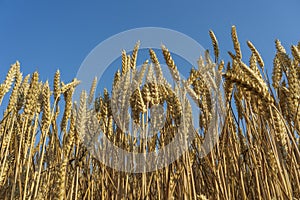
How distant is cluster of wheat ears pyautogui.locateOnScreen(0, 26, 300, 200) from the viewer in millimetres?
915

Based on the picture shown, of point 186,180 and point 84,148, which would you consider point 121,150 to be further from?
point 186,180

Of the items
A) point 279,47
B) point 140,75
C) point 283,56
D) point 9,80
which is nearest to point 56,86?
point 9,80

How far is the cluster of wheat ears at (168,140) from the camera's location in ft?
3.00

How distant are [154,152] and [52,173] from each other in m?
0.54

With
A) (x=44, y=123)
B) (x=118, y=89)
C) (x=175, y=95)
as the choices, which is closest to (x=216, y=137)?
(x=175, y=95)

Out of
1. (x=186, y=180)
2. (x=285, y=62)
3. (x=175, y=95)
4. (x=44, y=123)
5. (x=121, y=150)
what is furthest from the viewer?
(x=285, y=62)

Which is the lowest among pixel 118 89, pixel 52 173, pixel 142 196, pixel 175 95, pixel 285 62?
pixel 142 196

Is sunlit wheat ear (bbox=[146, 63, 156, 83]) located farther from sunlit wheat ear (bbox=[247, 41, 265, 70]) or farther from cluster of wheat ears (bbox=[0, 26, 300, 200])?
sunlit wheat ear (bbox=[247, 41, 265, 70])

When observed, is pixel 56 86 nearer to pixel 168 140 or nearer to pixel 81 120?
pixel 81 120

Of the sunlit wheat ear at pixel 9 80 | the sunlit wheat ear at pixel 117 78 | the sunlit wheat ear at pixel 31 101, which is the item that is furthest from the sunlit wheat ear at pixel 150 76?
the sunlit wheat ear at pixel 9 80

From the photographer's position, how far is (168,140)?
1181 mm

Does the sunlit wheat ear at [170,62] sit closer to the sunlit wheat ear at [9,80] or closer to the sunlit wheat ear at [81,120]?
the sunlit wheat ear at [81,120]

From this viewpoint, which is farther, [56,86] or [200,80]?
[200,80]

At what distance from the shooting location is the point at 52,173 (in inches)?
54.3
